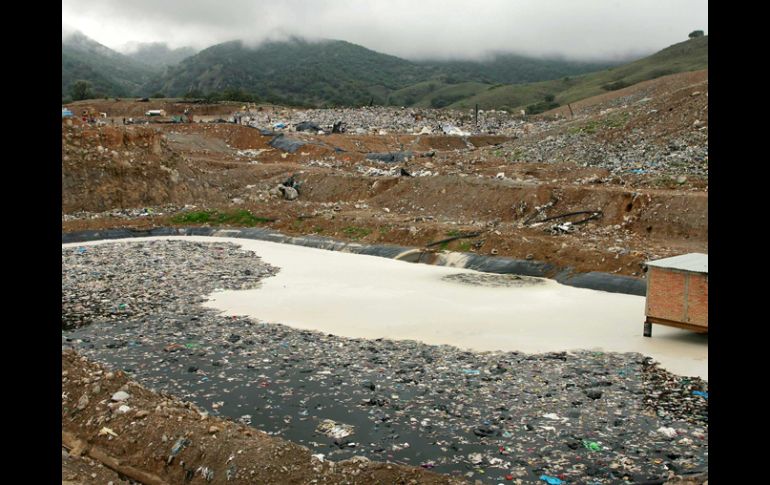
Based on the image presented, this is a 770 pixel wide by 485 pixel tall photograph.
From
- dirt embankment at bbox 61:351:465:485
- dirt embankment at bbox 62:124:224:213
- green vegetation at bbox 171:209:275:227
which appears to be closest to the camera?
dirt embankment at bbox 61:351:465:485

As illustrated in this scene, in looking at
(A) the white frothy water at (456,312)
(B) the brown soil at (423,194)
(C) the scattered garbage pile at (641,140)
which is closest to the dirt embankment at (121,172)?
(B) the brown soil at (423,194)

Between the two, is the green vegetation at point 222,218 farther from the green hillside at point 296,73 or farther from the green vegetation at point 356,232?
the green hillside at point 296,73

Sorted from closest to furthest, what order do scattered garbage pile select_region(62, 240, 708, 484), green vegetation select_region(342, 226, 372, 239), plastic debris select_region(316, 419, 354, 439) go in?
1. scattered garbage pile select_region(62, 240, 708, 484)
2. plastic debris select_region(316, 419, 354, 439)
3. green vegetation select_region(342, 226, 372, 239)

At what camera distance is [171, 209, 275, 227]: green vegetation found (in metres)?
22.6

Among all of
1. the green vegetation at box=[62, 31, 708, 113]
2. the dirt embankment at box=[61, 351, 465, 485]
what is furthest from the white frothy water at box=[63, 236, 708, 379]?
the green vegetation at box=[62, 31, 708, 113]

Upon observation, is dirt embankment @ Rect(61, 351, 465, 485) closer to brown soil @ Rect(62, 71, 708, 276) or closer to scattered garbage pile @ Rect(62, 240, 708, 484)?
scattered garbage pile @ Rect(62, 240, 708, 484)

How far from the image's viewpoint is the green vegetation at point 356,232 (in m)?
19.8

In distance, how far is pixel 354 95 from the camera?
375 feet

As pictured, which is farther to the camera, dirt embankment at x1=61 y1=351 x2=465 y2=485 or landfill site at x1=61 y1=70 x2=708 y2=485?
landfill site at x1=61 y1=70 x2=708 y2=485

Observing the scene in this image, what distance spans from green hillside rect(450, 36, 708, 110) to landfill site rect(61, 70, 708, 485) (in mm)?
42360

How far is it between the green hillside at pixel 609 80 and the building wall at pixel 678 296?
180ft

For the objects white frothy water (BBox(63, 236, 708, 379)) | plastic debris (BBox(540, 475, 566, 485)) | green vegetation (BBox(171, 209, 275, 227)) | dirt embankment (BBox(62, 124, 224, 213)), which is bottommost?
plastic debris (BBox(540, 475, 566, 485))

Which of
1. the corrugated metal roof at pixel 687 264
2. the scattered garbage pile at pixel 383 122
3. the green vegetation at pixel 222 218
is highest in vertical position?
the scattered garbage pile at pixel 383 122
